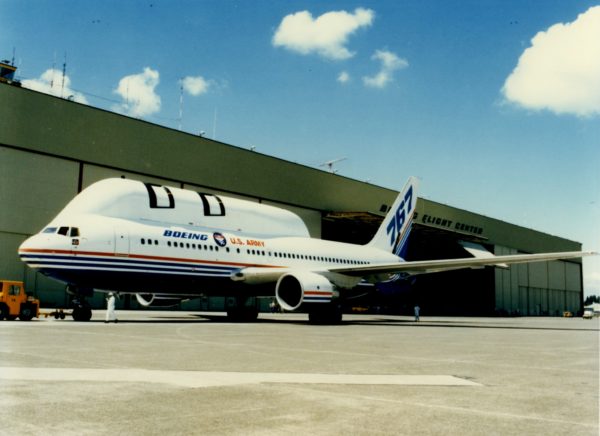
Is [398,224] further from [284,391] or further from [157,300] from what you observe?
[284,391]

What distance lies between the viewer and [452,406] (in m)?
6.10

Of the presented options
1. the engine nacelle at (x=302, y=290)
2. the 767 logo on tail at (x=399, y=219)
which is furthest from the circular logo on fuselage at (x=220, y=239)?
the 767 logo on tail at (x=399, y=219)

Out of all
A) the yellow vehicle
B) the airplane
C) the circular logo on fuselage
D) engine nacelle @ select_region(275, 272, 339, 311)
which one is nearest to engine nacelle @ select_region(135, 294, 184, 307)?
the airplane

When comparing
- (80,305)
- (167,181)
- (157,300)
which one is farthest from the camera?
(167,181)

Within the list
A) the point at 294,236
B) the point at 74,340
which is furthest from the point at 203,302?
the point at 74,340

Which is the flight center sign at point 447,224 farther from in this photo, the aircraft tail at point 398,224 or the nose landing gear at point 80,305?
the nose landing gear at point 80,305

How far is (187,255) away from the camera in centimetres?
2417

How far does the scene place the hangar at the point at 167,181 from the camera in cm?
3284

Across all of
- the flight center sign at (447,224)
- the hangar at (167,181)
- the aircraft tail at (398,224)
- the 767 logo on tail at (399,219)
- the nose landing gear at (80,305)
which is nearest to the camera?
the nose landing gear at (80,305)

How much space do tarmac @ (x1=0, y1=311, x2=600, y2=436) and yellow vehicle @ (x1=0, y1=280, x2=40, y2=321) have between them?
1155 cm

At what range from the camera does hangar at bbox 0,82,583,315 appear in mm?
32844

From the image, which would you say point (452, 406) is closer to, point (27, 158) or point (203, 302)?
point (27, 158)

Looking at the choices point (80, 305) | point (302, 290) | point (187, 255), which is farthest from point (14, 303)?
point (302, 290)

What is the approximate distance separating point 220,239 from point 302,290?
15.4 ft
